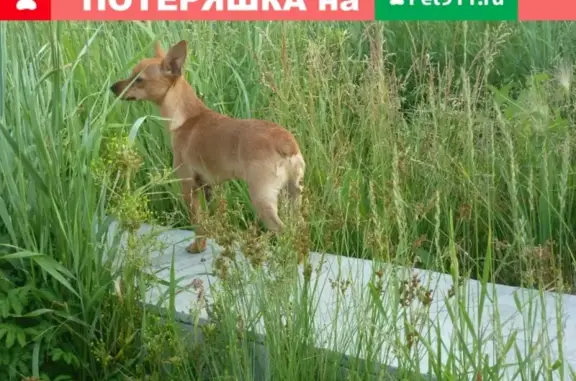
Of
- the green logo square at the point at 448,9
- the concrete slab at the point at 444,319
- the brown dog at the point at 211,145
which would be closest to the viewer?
the concrete slab at the point at 444,319

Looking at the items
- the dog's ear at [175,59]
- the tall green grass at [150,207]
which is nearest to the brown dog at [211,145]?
the dog's ear at [175,59]

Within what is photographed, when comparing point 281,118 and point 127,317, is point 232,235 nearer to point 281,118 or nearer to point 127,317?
point 127,317

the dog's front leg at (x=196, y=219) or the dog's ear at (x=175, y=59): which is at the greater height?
the dog's ear at (x=175, y=59)

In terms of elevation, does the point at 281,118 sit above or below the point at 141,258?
above

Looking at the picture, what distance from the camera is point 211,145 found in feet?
13.8

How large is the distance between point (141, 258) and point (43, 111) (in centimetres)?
76

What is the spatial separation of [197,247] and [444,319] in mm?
1448

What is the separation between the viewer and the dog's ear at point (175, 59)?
4.31 meters

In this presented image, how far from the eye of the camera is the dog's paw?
13.3 ft

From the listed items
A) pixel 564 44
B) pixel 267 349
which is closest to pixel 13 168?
pixel 267 349

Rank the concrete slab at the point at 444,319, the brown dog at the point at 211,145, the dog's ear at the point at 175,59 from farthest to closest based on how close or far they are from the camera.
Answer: the dog's ear at the point at 175,59 < the brown dog at the point at 211,145 < the concrete slab at the point at 444,319

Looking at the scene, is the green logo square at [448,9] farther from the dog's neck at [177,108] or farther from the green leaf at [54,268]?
the green leaf at [54,268]

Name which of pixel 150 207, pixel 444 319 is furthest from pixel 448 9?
pixel 444 319

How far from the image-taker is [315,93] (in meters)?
5.12
